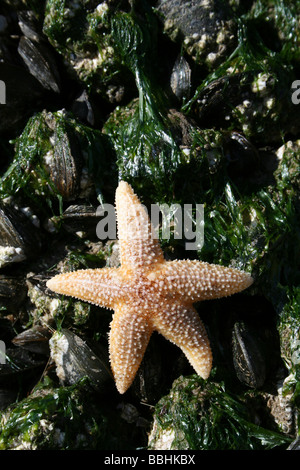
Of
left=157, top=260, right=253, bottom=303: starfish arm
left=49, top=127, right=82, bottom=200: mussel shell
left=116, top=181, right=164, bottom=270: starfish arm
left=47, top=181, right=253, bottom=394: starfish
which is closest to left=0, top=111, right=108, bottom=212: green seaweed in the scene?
left=49, top=127, right=82, bottom=200: mussel shell

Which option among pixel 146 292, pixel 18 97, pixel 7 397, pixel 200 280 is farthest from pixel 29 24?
pixel 7 397

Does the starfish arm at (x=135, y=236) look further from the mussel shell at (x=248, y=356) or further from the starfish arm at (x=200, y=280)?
the mussel shell at (x=248, y=356)

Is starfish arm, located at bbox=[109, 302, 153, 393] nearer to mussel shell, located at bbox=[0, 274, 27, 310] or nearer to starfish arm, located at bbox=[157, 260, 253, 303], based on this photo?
starfish arm, located at bbox=[157, 260, 253, 303]

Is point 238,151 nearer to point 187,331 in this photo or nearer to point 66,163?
point 66,163

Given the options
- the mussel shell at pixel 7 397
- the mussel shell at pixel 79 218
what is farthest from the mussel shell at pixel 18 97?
the mussel shell at pixel 7 397

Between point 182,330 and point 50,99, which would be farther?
point 50,99
